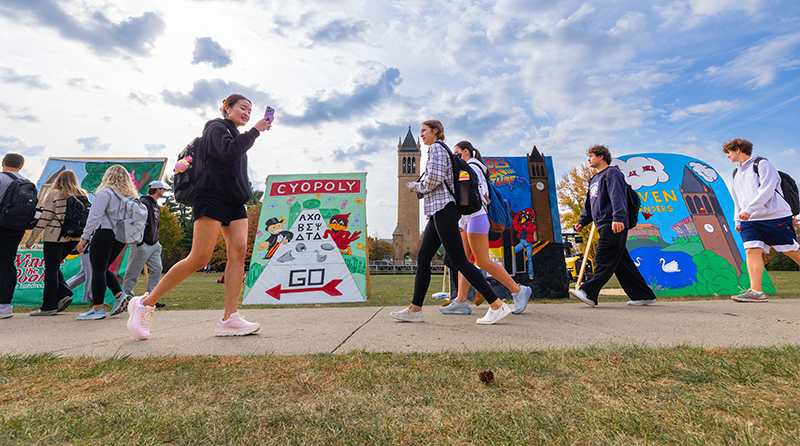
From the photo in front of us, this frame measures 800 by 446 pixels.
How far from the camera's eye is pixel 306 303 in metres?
6.28

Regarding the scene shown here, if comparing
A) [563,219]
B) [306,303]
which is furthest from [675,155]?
[563,219]

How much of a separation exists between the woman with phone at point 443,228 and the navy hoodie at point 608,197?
2181 mm

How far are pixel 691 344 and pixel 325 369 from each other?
2.16 meters

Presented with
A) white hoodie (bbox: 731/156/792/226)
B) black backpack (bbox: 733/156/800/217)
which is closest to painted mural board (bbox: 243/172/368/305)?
white hoodie (bbox: 731/156/792/226)

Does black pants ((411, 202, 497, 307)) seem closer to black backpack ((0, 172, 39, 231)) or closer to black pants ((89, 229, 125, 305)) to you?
black pants ((89, 229, 125, 305))

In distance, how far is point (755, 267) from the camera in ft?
17.2

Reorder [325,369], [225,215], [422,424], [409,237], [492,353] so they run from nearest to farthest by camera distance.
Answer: [422,424] < [325,369] < [492,353] < [225,215] < [409,237]

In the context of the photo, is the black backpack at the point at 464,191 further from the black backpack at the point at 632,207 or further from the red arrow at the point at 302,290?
the red arrow at the point at 302,290

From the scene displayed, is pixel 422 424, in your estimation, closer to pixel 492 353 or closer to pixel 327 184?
pixel 492 353

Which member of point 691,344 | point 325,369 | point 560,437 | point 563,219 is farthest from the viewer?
point 563,219

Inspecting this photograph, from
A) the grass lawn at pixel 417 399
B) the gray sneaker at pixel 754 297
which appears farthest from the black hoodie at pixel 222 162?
the gray sneaker at pixel 754 297

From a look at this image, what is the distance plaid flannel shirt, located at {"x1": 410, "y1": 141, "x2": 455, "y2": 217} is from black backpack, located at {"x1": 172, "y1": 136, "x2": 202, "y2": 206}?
69.1 inches

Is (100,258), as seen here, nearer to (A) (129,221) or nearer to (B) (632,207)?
(A) (129,221)

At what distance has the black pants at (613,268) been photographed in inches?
193
